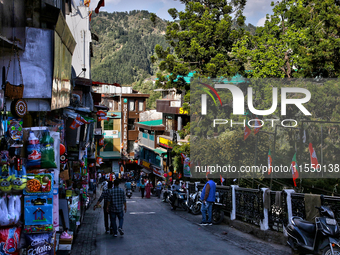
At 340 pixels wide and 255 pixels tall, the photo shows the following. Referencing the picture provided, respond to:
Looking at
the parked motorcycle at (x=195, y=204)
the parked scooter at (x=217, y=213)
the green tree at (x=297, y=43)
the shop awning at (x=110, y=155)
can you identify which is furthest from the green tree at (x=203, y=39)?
the shop awning at (x=110, y=155)

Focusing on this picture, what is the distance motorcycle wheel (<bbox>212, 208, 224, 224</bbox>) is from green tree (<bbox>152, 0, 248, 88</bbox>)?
44.3ft

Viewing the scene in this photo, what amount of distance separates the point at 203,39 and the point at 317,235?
803 inches

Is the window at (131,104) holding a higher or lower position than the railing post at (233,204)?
higher

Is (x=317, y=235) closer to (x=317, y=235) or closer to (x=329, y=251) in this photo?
(x=317, y=235)

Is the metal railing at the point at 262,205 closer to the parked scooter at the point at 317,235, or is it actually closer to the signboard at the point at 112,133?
the parked scooter at the point at 317,235

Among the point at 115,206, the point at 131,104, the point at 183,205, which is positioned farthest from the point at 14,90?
the point at 131,104

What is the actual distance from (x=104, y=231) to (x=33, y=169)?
A: 4828mm

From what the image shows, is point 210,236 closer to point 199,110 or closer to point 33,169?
point 33,169

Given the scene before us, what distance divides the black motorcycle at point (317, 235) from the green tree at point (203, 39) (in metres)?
18.1

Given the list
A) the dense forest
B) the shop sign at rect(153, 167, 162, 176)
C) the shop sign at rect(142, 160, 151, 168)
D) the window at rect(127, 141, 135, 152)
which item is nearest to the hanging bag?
the shop sign at rect(153, 167, 162, 176)

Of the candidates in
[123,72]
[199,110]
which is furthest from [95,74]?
[199,110]

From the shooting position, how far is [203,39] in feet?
82.6

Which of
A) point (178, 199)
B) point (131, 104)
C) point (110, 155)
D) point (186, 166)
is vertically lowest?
point (110, 155)

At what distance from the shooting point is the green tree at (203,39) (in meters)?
24.8
